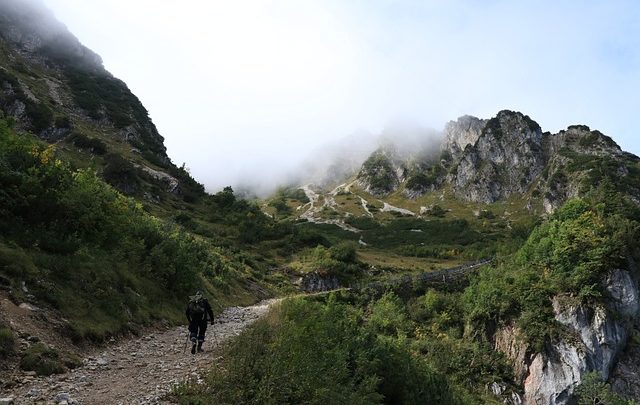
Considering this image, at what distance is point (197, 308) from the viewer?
1231 centimetres

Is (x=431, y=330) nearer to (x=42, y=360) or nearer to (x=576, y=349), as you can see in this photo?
(x=576, y=349)

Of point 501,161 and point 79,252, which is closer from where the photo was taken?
point 79,252

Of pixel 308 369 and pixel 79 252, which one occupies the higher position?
pixel 79 252

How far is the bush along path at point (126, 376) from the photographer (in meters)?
7.91

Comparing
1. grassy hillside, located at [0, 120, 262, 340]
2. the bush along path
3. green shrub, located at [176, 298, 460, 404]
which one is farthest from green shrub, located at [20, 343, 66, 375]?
green shrub, located at [176, 298, 460, 404]

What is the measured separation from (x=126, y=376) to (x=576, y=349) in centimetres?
3210

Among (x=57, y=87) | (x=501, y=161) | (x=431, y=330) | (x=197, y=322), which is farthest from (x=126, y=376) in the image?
(x=501, y=161)

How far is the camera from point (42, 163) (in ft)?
52.7

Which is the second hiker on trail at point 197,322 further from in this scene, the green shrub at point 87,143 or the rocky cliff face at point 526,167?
the rocky cliff face at point 526,167

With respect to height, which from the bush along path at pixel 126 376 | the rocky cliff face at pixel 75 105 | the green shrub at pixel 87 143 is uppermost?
the rocky cliff face at pixel 75 105

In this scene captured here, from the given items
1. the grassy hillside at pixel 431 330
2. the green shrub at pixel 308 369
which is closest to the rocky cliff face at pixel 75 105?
the grassy hillside at pixel 431 330

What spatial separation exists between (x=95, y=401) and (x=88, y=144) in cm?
6892

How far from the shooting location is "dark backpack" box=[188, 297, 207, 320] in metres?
12.2

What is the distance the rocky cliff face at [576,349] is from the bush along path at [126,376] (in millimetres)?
25945
